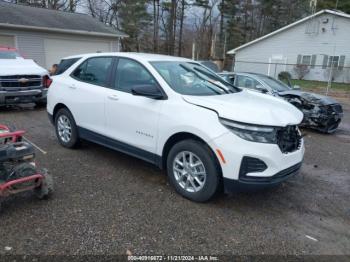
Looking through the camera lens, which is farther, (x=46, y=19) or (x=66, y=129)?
(x=46, y=19)

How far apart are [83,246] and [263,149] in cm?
204

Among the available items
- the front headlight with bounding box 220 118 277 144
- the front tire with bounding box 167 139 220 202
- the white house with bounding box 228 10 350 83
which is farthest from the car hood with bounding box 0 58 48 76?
the white house with bounding box 228 10 350 83

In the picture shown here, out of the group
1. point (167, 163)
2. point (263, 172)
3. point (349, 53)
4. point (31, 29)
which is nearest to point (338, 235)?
point (263, 172)

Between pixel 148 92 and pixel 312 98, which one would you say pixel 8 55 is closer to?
pixel 148 92

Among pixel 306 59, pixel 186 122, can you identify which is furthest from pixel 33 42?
pixel 306 59

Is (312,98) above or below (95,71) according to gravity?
below

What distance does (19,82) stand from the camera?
8633 mm

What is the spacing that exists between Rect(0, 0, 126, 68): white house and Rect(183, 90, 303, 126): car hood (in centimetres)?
1405

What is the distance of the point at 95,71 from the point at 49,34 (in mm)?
13203

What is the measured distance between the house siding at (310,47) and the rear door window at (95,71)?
18771 millimetres

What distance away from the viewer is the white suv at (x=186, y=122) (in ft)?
10.9

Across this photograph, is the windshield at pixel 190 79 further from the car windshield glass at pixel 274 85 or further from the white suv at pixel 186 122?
the car windshield glass at pixel 274 85

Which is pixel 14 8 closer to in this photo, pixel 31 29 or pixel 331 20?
pixel 31 29

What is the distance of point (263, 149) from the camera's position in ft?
10.7
